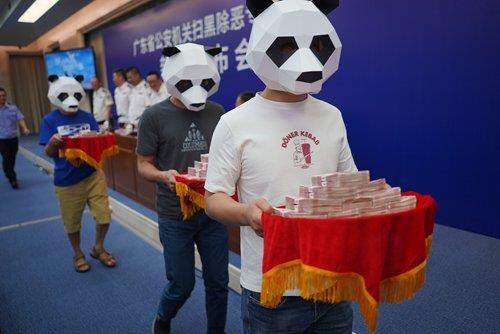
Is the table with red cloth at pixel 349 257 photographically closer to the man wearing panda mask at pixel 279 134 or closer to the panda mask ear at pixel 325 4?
the man wearing panda mask at pixel 279 134

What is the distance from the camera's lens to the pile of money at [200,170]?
153 cm

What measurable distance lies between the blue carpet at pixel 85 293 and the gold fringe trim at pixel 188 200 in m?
0.83

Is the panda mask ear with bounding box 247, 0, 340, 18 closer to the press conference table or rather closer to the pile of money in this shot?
the pile of money

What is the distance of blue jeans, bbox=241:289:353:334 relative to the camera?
1020mm

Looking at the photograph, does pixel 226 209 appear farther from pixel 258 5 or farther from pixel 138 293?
pixel 138 293

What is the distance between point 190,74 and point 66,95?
1.32 meters

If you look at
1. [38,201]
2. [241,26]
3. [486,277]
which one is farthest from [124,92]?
[486,277]

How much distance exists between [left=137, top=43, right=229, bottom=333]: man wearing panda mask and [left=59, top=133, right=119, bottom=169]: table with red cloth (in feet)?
3.01

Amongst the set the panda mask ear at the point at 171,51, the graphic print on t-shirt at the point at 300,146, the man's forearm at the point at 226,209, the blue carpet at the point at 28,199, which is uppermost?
the panda mask ear at the point at 171,51

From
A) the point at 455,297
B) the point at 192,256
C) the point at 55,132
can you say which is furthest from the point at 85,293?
the point at 455,297

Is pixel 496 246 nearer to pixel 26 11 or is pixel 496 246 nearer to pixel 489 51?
pixel 489 51

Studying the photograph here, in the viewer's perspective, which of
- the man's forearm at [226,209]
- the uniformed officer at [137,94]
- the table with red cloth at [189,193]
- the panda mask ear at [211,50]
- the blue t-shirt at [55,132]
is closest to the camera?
the man's forearm at [226,209]

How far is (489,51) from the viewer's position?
2773 millimetres

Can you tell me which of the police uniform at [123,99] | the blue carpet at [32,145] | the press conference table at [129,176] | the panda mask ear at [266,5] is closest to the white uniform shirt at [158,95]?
the police uniform at [123,99]
